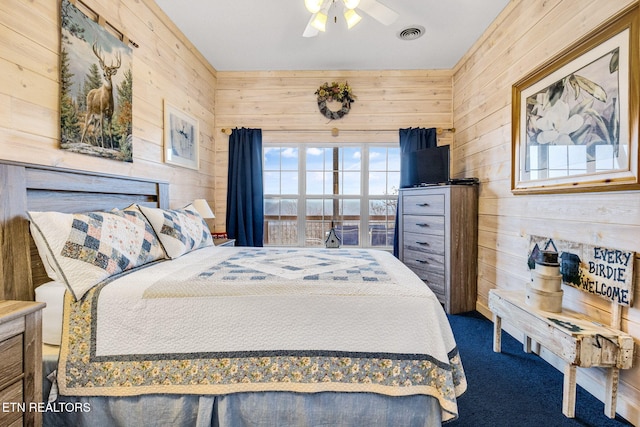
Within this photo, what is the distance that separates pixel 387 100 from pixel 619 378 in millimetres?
3302

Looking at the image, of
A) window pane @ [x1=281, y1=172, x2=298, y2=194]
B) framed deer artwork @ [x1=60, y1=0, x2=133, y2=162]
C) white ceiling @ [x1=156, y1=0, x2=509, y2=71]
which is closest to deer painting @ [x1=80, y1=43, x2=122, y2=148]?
framed deer artwork @ [x1=60, y1=0, x2=133, y2=162]

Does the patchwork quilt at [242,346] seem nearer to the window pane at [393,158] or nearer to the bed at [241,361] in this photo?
the bed at [241,361]

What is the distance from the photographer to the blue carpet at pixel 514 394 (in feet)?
4.91

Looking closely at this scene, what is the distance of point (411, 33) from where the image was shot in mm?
2891

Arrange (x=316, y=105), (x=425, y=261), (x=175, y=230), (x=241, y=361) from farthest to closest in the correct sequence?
(x=316, y=105)
(x=425, y=261)
(x=175, y=230)
(x=241, y=361)

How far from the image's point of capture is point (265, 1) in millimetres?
2459

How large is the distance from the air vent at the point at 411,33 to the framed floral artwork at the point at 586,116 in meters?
1.12

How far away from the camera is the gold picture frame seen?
2.69 meters

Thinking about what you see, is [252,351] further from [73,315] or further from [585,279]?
[585,279]

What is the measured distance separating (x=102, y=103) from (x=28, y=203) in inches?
34.0

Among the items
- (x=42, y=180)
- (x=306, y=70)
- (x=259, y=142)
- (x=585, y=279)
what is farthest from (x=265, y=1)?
(x=585, y=279)

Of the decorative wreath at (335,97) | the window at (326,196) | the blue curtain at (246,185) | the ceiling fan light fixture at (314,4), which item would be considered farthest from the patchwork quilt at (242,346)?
the decorative wreath at (335,97)

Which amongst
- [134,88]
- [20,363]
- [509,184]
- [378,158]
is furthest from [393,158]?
[20,363]

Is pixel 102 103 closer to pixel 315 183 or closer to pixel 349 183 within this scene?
pixel 315 183
